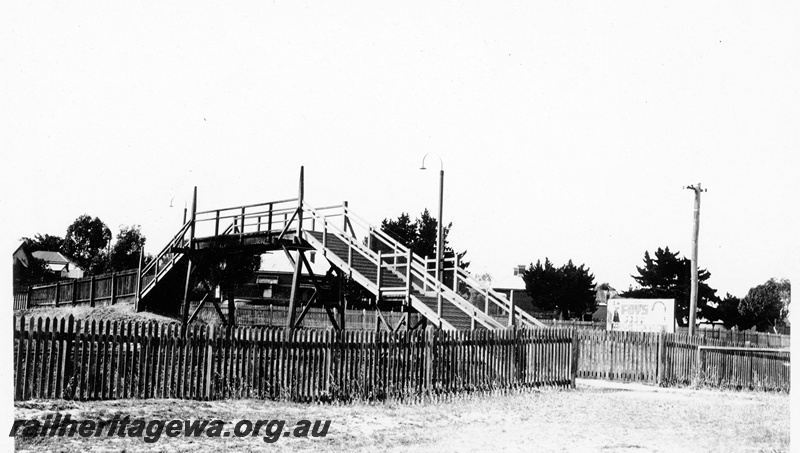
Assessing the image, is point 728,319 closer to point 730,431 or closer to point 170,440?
point 730,431

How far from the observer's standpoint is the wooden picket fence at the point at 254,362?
12.4m

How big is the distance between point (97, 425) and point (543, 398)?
936cm

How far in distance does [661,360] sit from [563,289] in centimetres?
5324

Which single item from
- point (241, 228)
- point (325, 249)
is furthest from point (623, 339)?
point (241, 228)

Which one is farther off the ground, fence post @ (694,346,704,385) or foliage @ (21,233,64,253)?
foliage @ (21,233,64,253)

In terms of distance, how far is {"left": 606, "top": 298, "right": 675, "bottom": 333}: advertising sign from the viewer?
3338 cm

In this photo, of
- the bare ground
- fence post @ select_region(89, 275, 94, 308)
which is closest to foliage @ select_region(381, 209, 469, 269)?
fence post @ select_region(89, 275, 94, 308)

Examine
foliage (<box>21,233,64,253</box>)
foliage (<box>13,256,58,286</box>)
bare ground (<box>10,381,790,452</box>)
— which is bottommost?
bare ground (<box>10,381,790,452</box>)

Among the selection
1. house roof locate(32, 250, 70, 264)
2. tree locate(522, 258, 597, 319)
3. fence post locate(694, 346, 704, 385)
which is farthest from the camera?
house roof locate(32, 250, 70, 264)

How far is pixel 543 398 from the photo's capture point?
16.6 meters

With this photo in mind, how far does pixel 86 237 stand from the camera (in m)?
75.1

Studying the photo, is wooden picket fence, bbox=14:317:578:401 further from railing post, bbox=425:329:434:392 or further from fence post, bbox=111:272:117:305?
fence post, bbox=111:272:117:305

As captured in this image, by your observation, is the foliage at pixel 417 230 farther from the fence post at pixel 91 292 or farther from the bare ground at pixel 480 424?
the bare ground at pixel 480 424

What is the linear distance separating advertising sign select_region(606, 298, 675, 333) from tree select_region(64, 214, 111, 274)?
51.9 meters
